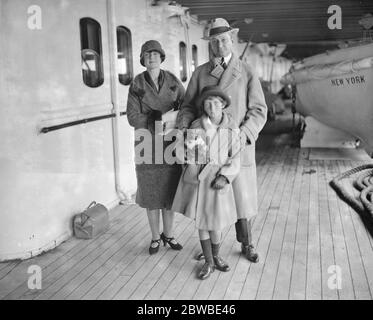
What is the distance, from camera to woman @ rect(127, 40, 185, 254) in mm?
3354

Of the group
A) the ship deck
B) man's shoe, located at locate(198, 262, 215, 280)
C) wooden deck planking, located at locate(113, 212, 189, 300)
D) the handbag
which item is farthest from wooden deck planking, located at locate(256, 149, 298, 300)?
the handbag

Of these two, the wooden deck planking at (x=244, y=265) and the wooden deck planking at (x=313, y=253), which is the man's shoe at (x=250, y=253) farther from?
the wooden deck planking at (x=313, y=253)

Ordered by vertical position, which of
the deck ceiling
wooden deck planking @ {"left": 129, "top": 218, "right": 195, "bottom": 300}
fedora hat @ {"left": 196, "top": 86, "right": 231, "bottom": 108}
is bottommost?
wooden deck planking @ {"left": 129, "top": 218, "right": 195, "bottom": 300}

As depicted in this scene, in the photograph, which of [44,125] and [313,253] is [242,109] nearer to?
[313,253]

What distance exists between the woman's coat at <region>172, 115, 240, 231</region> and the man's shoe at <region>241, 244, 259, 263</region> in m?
0.57

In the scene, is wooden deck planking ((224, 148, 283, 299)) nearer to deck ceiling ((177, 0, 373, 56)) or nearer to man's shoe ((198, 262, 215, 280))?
man's shoe ((198, 262, 215, 280))

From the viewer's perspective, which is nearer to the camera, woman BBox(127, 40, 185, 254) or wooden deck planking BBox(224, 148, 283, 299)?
wooden deck planking BBox(224, 148, 283, 299)

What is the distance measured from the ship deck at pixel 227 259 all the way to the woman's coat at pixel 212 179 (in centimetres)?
47

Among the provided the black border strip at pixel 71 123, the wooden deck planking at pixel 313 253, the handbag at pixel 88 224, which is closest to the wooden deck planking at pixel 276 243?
the wooden deck planking at pixel 313 253

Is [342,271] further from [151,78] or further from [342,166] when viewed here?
[342,166]

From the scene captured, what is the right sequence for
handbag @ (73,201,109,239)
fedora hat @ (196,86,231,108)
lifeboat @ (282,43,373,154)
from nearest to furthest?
1. fedora hat @ (196,86,231,108)
2. handbag @ (73,201,109,239)
3. lifeboat @ (282,43,373,154)

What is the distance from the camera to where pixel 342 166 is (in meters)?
7.27

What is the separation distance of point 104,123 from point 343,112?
4.54m

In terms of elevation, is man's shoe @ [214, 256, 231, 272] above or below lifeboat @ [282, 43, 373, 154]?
below
